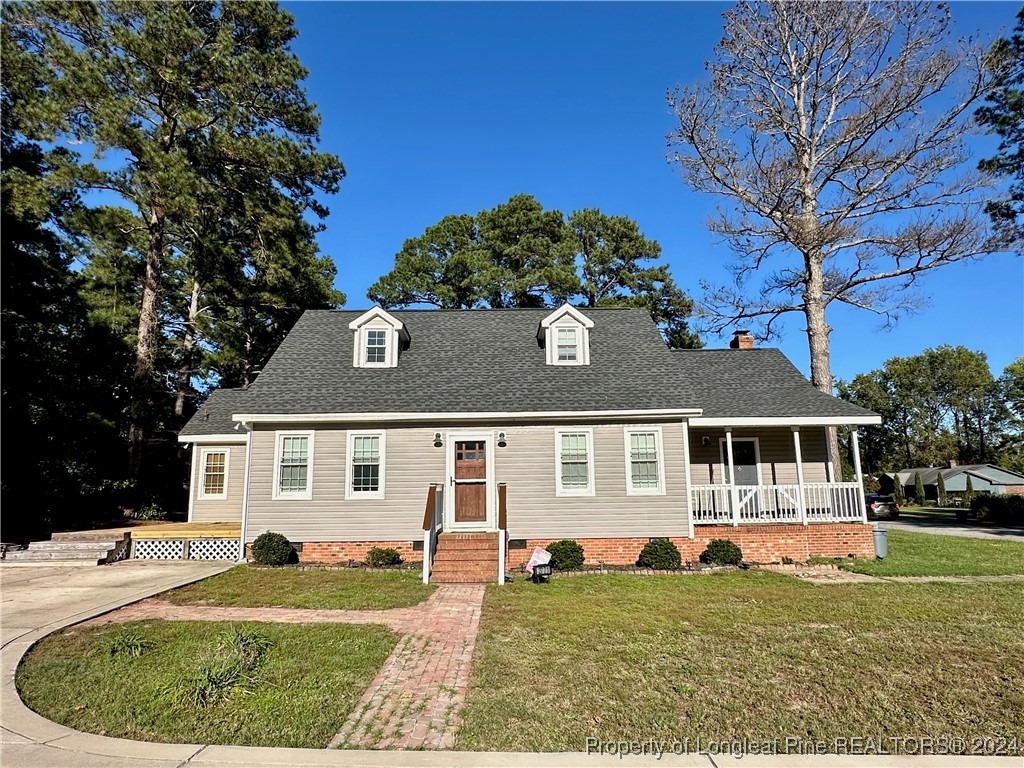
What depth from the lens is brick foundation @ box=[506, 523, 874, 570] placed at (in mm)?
12188

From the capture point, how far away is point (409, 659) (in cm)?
585

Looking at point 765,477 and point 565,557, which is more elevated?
point 765,477

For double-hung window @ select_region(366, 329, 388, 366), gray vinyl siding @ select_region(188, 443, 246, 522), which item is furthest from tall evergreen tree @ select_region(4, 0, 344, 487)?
double-hung window @ select_region(366, 329, 388, 366)

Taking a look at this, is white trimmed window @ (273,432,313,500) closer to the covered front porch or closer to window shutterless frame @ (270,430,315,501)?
window shutterless frame @ (270,430,315,501)

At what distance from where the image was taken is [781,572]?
11328 millimetres

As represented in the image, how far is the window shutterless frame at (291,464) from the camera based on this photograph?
12.4 metres

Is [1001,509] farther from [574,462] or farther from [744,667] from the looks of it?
[744,667]

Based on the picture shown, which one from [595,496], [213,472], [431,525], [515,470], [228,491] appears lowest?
[431,525]

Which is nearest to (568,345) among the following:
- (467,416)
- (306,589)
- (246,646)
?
(467,416)

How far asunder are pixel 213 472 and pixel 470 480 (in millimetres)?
9722

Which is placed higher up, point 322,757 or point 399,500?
point 399,500

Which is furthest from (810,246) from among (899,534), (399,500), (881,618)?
(399,500)

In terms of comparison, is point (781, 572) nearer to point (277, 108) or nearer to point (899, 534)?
point (899, 534)

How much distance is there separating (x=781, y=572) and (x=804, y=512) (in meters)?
2.16
